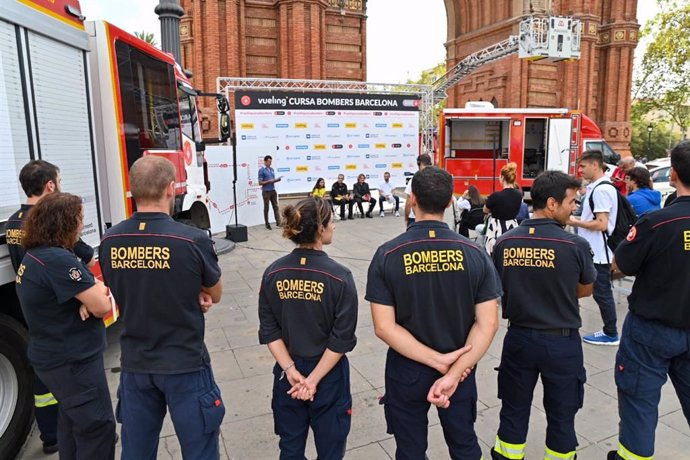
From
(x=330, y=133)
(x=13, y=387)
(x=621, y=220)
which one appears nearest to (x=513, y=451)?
(x=621, y=220)

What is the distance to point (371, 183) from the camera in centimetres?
1700

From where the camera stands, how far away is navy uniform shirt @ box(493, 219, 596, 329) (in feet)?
8.84

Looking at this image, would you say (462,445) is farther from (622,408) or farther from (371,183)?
(371,183)

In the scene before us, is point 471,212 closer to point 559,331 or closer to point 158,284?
point 559,331

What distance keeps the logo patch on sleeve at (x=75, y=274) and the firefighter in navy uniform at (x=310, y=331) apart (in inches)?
35.3

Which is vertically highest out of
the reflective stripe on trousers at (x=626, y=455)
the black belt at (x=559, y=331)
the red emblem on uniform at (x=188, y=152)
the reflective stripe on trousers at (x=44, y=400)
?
the red emblem on uniform at (x=188, y=152)

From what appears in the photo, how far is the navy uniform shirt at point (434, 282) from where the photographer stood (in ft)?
7.20

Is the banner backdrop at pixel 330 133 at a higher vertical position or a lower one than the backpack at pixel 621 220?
higher

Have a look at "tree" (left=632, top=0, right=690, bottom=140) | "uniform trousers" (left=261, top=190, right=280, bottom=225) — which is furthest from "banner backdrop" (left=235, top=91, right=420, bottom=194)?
"tree" (left=632, top=0, right=690, bottom=140)

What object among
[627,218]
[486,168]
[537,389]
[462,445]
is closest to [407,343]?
[462,445]

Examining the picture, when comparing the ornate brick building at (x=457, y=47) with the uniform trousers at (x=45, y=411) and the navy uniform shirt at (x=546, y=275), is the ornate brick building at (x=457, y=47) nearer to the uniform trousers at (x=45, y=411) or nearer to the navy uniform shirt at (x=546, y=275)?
the uniform trousers at (x=45, y=411)

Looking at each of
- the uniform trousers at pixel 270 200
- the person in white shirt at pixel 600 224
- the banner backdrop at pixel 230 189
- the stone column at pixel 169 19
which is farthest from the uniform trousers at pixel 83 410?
the uniform trousers at pixel 270 200

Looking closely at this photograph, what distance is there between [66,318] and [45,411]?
1101 millimetres

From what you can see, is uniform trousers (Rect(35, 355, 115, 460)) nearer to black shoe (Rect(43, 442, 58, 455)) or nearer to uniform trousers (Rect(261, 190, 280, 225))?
black shoe (Rect(43, 442, 58, 455))
